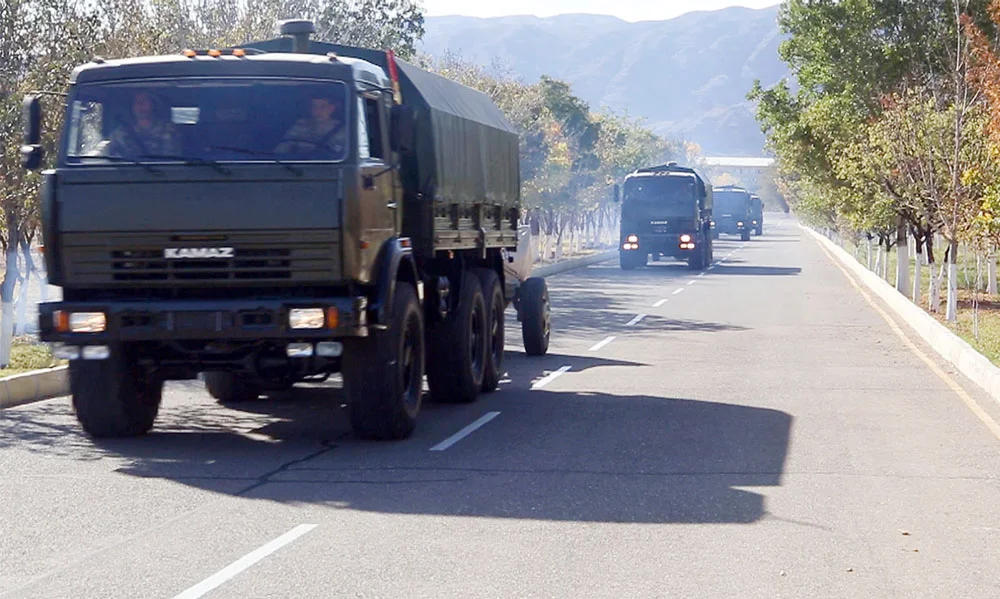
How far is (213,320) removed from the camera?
1065 cm

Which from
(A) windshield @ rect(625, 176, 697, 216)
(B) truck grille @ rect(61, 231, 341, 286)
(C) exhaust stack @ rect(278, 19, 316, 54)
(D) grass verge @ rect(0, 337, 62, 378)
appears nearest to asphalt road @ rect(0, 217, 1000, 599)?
(B) truck grille @ rect(61, 231, 341, 286)

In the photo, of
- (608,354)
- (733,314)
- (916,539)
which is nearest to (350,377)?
(916,539)

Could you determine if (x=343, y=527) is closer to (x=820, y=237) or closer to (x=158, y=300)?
(x=158, y=300)

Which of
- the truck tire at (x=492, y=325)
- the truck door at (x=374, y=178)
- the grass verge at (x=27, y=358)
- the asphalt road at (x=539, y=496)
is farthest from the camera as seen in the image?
the grass verge at (x=27, y=358)

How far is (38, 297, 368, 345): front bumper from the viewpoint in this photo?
1066 cm

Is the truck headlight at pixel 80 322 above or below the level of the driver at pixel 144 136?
below

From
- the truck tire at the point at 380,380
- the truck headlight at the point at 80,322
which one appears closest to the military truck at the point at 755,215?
the truck tire at the point at 380,380

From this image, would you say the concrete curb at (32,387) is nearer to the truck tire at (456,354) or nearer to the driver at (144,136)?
the truck tire at (456,354)

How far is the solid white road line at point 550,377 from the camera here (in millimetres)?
15969

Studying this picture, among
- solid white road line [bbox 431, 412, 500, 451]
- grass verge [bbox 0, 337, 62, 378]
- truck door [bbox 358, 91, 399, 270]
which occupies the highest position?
truck door [bbox 358, 91, 399, 270]

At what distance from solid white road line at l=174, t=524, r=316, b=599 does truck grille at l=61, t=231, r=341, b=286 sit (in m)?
2.77

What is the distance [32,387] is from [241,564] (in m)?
7.90

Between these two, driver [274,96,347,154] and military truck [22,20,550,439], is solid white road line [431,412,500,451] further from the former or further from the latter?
driver [274,96,347,154]

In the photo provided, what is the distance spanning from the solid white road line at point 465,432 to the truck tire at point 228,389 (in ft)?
7.60
